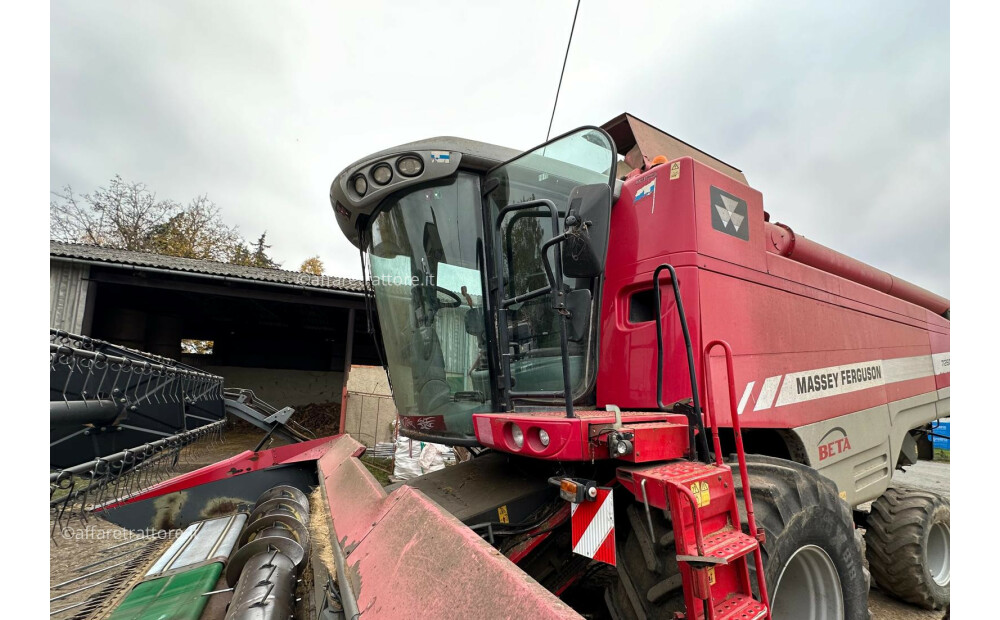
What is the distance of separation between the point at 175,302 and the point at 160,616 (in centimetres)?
1402

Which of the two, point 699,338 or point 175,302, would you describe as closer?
point 699,338

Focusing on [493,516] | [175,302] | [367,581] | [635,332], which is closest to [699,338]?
[635,332]

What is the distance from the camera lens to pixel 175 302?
13.4 meters

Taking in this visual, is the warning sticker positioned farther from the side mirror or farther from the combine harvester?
the side mirror

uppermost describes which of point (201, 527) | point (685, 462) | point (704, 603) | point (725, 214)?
point (725, 214)

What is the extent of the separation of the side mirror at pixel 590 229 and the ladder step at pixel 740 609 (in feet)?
3.86

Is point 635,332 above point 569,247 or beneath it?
beneath

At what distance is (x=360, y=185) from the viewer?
245 centimetres

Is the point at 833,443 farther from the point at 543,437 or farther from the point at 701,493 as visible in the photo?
the point at 543,437

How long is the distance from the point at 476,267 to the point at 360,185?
0.74 m

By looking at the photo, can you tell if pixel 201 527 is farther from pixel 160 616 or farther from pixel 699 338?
pixel 699 338

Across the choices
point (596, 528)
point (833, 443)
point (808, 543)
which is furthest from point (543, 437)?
point (833, 443)

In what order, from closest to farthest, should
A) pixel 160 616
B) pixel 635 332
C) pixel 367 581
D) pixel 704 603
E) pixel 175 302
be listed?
pixel 704 603, pixel 367 581, pixel 160 616, pixel 635 332, pixel 175 302

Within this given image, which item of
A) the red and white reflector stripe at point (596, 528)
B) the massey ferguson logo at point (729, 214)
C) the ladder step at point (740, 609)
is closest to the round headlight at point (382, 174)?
the massey ferguson logo at point (729, 214)
